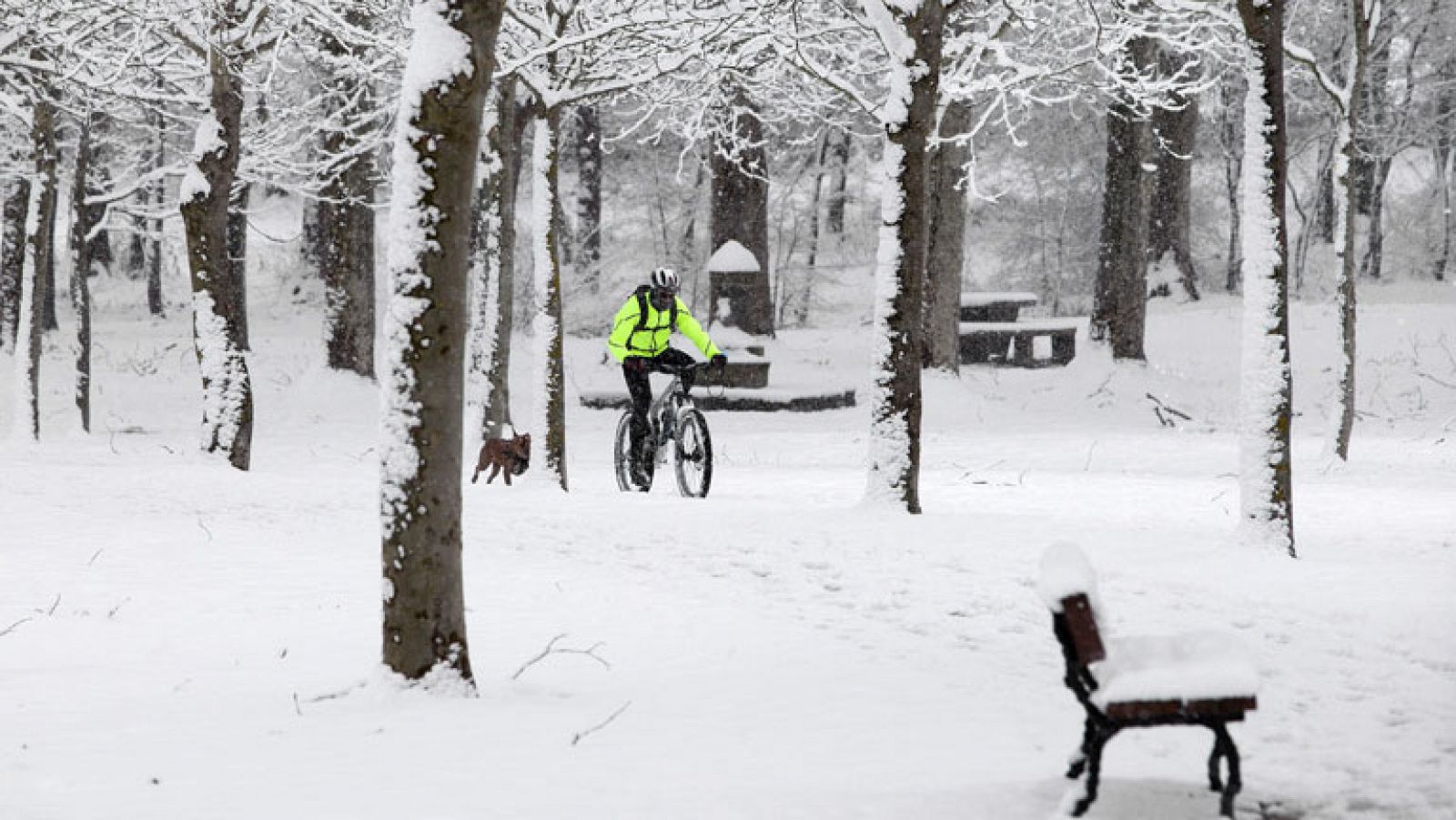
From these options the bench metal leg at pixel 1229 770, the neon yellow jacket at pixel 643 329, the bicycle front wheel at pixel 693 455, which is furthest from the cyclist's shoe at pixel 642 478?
the bench metal leg at pixel 1229 770

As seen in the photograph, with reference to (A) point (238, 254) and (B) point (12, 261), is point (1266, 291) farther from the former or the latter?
(A) point (238, 254)

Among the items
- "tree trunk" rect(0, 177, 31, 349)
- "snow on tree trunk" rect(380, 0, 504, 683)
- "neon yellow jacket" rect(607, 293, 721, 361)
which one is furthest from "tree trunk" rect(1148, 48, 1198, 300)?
"snow on tree trunk" rect(380, 0, 504, 683)

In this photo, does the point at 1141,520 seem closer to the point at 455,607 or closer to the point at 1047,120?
the point at 455,607

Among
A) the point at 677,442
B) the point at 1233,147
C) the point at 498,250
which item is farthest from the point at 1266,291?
the point at 1233,147

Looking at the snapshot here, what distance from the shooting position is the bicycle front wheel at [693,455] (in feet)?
41.1

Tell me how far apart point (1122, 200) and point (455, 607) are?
18359 millimetres

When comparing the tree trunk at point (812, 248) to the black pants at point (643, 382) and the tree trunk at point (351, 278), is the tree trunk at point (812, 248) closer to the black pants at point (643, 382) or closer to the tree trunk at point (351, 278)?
the tree trunk at point (351, 278)

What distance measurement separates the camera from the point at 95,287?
122ft

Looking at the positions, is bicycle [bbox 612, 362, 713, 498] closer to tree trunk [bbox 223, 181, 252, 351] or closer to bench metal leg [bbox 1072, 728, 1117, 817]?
bench metal leg [bbox 1072, 728, 1117, 817]

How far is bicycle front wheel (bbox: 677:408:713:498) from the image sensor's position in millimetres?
12516

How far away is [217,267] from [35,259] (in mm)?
5013

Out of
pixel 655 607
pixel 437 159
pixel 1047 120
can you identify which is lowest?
pixel 655 607

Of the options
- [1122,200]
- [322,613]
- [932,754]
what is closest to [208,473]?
[322,613]

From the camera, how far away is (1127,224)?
73.3ft
